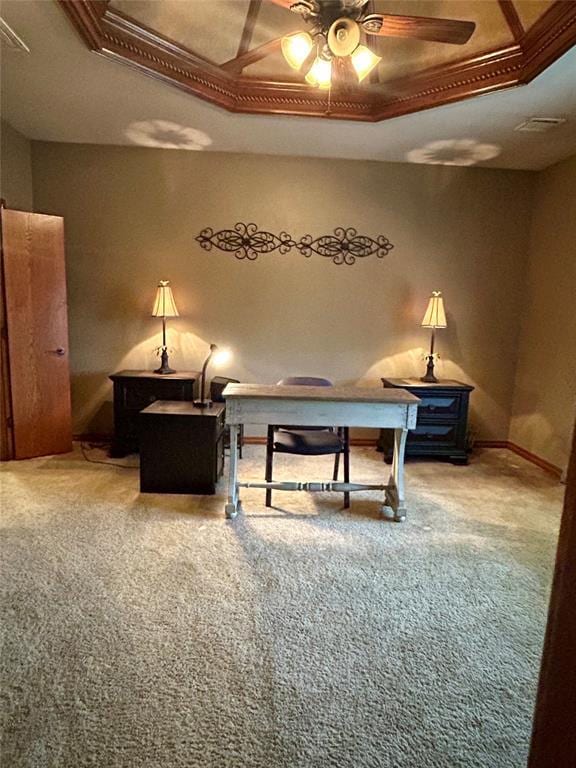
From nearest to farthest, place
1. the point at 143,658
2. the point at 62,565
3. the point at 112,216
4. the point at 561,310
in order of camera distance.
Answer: the point at 143,658 < the point at 62,565 < the point at 561,310 < the point at 112,216

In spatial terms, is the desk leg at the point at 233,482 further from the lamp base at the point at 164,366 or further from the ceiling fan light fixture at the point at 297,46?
the ceiling fan light fixture at the point at 297,46

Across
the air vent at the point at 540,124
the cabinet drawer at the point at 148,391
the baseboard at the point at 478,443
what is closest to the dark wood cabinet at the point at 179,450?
the cabinet drawer at the point at 148,391

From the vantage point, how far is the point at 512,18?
2285mm

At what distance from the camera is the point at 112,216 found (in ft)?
12.9

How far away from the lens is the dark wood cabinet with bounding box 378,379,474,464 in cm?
372

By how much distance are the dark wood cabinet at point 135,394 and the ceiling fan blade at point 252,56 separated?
7.14 ft

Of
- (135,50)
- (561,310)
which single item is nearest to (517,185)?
(561,310)

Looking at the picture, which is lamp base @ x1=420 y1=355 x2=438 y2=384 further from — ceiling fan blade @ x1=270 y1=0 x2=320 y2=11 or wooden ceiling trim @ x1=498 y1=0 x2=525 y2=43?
ceiling fan blade @ x1=270 y1=0 x2=320 y2=11

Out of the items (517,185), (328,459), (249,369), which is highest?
(517,185)

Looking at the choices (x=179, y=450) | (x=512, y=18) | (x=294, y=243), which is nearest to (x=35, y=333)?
(x=179, y=450)

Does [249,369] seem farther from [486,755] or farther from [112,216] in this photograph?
[486,755]

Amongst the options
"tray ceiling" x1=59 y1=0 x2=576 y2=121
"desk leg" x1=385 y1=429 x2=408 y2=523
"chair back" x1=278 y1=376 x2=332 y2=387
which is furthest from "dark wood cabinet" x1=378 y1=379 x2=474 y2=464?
"tray ceiling" x1=59 y1=0 x2=576 y2=121

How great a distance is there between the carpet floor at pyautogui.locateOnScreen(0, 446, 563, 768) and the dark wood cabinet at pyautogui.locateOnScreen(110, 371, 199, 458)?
81cm

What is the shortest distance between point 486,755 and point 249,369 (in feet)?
10.8
